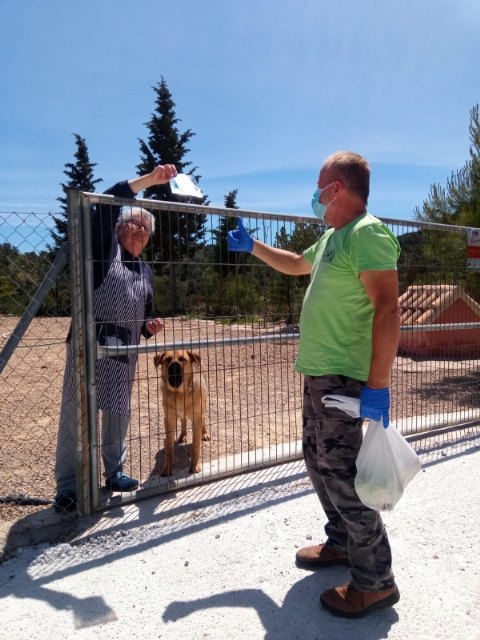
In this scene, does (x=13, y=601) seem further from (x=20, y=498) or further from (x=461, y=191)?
(x=461, y=191)

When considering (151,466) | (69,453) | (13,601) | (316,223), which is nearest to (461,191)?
(316,223)

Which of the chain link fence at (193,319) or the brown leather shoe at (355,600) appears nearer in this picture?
the brown leather shoe at (355,600)

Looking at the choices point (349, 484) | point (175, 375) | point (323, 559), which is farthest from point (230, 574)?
point (175, 375)

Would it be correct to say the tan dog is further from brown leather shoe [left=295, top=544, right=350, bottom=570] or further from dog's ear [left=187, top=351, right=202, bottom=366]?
brown leather shoe [left=295, top=544, right=350, bottom=570]

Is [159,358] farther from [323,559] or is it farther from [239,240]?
[323,559]

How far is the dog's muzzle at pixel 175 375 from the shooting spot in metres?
3.95

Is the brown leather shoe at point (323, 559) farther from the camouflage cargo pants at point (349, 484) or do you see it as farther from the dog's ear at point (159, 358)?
the dog's ear at point (159, 358)

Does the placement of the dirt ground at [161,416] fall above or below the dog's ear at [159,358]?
below

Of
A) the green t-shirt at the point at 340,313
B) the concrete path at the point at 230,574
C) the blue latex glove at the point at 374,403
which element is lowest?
the concrete path at the point at 230,574

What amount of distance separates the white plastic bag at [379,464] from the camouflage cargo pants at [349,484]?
0.27 ft

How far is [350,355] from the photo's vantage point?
2406mm

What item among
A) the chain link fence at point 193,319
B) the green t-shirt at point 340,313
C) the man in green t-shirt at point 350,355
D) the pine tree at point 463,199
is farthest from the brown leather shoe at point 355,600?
the pine tree at point 463,199

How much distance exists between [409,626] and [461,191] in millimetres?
10199

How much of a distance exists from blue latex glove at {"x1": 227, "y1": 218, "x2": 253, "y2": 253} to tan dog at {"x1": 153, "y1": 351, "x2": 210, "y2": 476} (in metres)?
1.03
